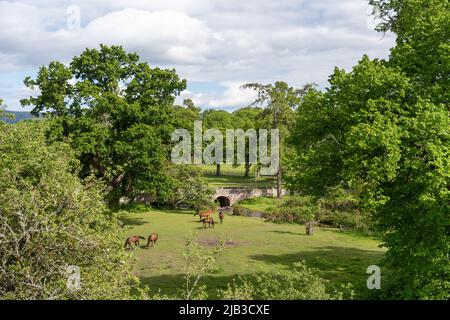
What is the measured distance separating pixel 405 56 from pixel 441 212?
368 inches

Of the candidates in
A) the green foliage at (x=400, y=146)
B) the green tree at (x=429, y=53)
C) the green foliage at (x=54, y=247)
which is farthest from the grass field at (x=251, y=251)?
the green tree at (x=429, y=53)

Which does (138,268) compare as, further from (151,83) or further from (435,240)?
(151,83)

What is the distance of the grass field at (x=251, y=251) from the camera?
33312 millimetres

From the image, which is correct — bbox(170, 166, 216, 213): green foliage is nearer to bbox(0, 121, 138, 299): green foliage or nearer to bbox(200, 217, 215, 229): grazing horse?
bbox(200, 217, 215, 229): grazing horse

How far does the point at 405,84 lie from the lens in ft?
75.7

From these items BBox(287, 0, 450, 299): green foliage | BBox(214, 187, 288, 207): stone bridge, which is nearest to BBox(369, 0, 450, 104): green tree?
BBox(287, 0, 450, 299): green foliage

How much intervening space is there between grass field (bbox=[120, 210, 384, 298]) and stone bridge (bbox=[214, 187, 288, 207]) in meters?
16.7

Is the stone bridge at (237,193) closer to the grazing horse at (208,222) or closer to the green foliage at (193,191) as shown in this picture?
the green foliage at (193,191)

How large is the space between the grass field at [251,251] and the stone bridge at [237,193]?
1674 cm

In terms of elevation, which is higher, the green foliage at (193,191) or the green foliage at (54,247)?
the green foliage at (54,247)

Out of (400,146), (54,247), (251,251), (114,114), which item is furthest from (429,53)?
(114,114)

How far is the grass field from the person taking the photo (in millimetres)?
33312

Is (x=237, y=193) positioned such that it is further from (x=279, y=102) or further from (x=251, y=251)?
(x=251, y=251)
